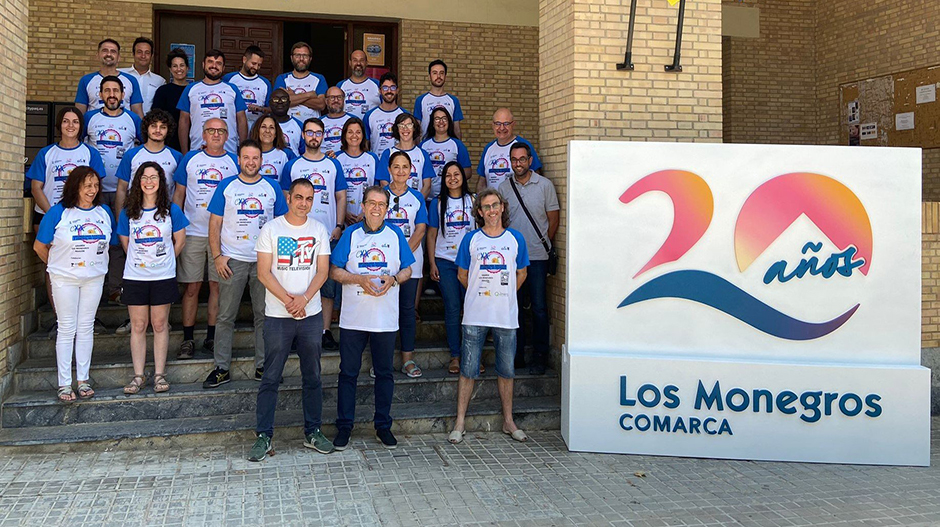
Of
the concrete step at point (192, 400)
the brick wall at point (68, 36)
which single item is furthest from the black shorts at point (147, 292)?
the brick wall at point (68, 36)

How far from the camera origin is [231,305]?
6117 mm

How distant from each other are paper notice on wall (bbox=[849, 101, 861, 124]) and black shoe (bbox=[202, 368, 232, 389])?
10.5 metres

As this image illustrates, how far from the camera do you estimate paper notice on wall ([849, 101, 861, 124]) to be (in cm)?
1180

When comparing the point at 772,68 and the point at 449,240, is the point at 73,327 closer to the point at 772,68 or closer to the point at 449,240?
the point at 449,240

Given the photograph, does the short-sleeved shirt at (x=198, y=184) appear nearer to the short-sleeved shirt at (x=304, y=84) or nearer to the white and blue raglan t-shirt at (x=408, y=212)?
the white and blue raglan t-shirt at (x=408, y=212)

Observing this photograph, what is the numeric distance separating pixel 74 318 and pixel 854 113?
37.5 ft

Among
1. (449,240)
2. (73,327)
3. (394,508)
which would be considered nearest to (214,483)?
(394,508)

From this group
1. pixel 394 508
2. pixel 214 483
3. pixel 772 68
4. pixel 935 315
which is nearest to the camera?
pixel 394 508

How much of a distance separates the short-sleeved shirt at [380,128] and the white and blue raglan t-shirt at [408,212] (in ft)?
4.67

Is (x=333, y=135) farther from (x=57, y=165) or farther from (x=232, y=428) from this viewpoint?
(x=232, y=428)

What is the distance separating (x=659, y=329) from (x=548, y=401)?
1.27m

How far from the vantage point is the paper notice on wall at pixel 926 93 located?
34.2 feet

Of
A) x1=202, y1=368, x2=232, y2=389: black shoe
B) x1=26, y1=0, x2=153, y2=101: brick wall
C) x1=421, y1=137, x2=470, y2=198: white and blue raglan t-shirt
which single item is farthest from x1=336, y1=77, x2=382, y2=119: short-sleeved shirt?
x1=26, y1=0, x2=153, y2=101: brick wall

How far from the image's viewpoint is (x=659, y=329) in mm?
5883
